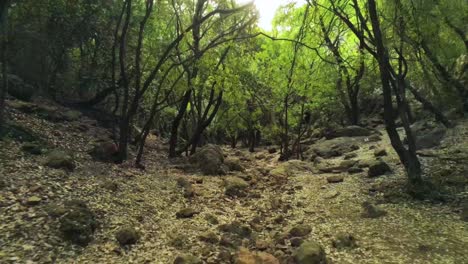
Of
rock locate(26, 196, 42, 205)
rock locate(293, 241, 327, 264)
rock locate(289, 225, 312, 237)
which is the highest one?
rock locate(26, 196, 42, 205)

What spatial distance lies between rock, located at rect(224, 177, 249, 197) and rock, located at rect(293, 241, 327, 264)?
5103 mm

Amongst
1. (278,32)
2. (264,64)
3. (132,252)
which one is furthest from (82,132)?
(278,32)

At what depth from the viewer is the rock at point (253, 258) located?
282 inches

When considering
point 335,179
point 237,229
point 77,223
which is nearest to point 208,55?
point 335,179

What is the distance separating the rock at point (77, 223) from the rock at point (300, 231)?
4.42 meters

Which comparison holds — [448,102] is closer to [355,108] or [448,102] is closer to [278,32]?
[355,108]

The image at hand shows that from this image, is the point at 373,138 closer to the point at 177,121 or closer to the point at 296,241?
the point at 177,121

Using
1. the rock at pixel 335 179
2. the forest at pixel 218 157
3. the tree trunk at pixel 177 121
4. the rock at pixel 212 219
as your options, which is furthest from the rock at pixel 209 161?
the rock at pixel 212 219

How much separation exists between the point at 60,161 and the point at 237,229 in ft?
17.5

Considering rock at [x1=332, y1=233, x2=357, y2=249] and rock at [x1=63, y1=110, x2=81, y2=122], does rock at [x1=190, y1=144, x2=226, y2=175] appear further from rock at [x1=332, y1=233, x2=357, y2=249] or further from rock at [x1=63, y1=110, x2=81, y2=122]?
rock at [x1=332, y1=233, x2=357, y2=249]

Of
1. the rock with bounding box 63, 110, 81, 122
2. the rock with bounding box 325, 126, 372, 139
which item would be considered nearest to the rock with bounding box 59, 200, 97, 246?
the rock with bounding box 63, 110, 81, 122

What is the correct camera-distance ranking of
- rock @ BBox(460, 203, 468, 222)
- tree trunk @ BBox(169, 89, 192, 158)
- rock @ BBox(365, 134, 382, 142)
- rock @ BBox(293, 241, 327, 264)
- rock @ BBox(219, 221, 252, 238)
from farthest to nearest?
rock @ BBox(365, 134, 382, 142)
tree trunk @ BBox(169, 89, 192, 158)
rock @ BBox(219, 221, 252, 238)
rock @ BBox(460, 203, 468, 222)
rock @ BBox(293, 241, 327, 264)

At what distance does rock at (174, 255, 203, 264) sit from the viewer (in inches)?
270

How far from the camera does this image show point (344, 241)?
7.89 meters
